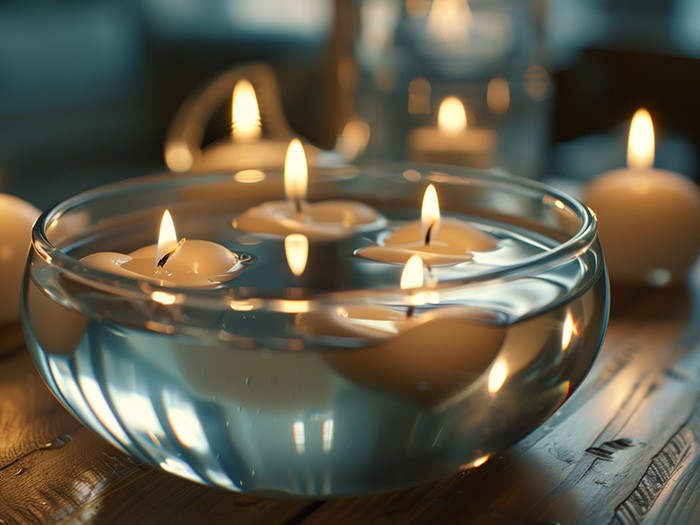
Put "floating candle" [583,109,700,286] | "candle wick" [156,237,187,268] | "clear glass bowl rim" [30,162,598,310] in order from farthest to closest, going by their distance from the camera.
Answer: "floating candle" [583,109,700,286], "candle wick" [156,237,187,268], "clear glass bowl rim" [30,162,598,310]

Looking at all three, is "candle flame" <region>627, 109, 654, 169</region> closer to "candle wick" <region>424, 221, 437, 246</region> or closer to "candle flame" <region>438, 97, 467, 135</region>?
"candle flame" <region>438, 97, 467, 135</region>

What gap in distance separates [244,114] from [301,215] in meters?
0.49

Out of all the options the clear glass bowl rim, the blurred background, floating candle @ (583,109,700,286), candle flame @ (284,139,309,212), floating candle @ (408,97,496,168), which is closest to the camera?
the clear glass bowl rim

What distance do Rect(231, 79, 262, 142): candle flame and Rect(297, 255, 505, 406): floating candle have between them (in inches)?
25.6

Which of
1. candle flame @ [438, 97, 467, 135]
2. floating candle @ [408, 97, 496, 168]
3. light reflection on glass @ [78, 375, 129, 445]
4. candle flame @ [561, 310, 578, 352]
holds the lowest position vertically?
floating candle @ [408, 97, 496, 168]

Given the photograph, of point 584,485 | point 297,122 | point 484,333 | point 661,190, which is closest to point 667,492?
point 584,485

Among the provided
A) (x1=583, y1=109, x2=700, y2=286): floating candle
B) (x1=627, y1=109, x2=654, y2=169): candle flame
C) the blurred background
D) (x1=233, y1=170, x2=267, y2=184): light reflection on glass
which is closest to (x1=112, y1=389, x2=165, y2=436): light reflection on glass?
(x1=233, y1=170, x2=267, y2=184): light reflection on glass

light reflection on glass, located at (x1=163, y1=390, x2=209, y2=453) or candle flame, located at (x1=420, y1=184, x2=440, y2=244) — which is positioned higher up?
candle flame, located at (x1=420, y1=184, x2=440, y2=244)

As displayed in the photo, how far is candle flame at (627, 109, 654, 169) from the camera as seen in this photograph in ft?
2.67

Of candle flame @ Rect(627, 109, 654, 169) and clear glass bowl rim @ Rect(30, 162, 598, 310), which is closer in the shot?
clear glass bowl rim @ Rect(30, 162, 598, 310)

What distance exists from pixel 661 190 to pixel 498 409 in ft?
1.38

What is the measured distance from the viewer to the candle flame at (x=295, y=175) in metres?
0.54

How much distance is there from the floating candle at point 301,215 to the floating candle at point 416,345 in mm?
164

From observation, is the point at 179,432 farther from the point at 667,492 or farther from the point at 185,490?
the point at 667,492
